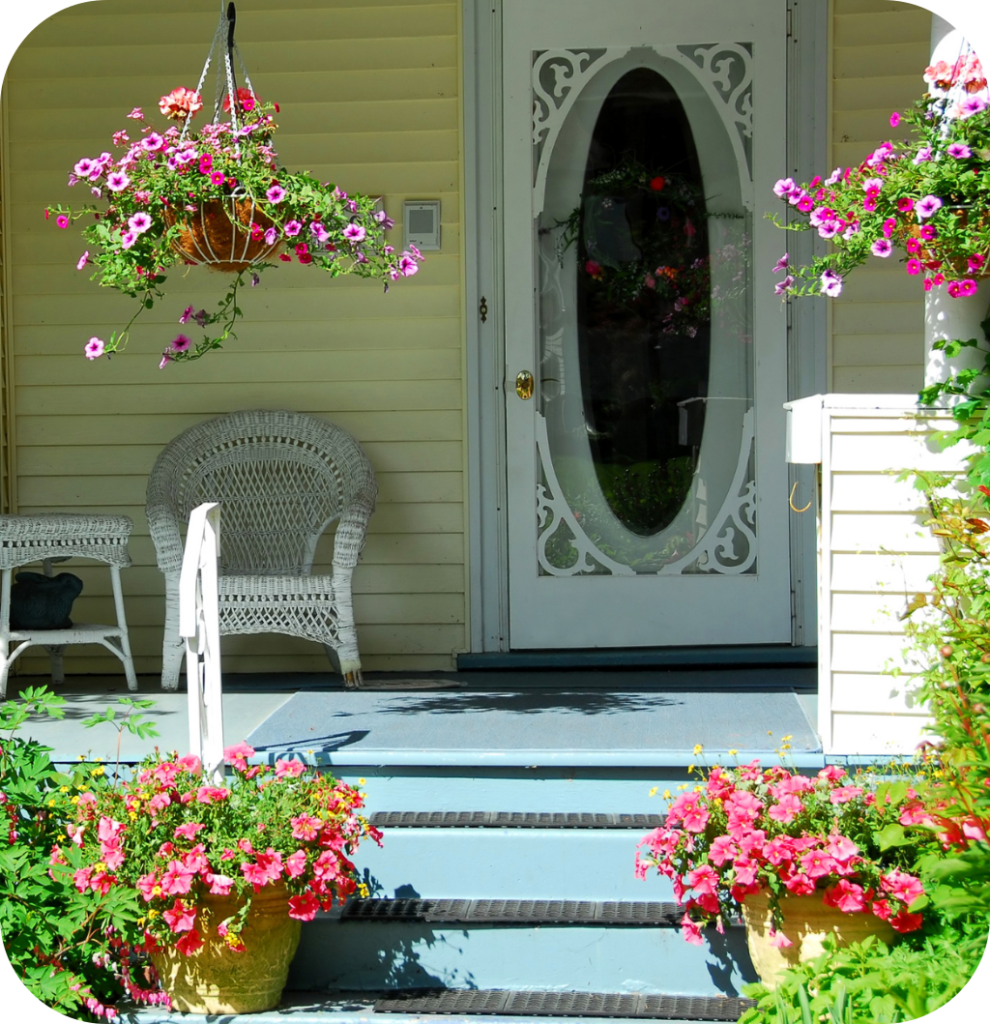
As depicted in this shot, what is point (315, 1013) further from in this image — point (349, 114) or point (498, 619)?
point (349, 114)

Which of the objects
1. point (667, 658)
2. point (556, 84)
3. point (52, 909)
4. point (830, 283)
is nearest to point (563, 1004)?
point (52, 909)

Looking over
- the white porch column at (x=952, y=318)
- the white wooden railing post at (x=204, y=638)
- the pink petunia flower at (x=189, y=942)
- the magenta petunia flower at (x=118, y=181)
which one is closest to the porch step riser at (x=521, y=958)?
the pink petunia flower at (x=189, y=942)

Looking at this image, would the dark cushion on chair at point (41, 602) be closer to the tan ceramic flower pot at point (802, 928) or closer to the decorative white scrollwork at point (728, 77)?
the tan ceramic flower pot at point (802, 928)

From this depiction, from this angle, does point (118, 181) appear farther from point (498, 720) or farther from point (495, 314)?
point (495, 314)

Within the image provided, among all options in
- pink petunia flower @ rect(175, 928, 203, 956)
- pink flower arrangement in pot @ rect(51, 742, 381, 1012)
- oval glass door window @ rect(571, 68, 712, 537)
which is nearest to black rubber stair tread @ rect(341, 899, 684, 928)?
pink flower arrangement in pot @ rect(51, 742, 381, 1012)

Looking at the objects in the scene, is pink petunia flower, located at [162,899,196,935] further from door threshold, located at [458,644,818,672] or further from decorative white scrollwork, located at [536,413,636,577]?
decorative white scrollwork, located at [536,413,636,577]

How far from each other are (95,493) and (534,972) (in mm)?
2741

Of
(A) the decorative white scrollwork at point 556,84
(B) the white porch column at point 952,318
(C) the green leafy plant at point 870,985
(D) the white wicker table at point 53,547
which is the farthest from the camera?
(A) the decorative white scrollwork at point 556,84

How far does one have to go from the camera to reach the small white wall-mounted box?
14.6 ft

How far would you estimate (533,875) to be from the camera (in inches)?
108

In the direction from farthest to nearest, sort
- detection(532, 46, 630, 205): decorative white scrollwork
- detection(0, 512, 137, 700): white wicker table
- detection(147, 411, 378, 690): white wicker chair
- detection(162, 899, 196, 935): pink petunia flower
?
1. detection(532, 46, 630, 205): decorative white scrollwork
2. detection(147, 411, 378, 690): white wicker chair
3. detection(0, 512, 137, 700): white wicker table
4. detection(162, 899, 196, 935): pink petunia flower

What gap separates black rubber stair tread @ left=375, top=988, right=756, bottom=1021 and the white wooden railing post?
24.7 inches

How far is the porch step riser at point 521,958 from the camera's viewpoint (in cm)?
261

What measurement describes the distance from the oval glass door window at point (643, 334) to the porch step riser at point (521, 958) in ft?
6.55
